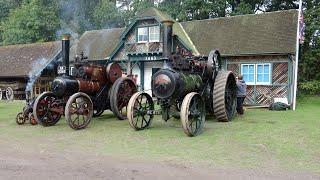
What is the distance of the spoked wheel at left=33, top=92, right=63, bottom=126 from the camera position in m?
12.0

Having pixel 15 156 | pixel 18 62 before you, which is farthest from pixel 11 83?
pixel 15 156

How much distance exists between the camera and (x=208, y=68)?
39.2ft

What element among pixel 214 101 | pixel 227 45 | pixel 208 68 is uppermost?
pixel 227 45

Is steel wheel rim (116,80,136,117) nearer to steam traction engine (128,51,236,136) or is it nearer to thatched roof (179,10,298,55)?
steam traction engine (128,51,236,136)

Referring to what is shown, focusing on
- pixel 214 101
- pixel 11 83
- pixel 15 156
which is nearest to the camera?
pixel 15 156

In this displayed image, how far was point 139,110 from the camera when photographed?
36.0 feet

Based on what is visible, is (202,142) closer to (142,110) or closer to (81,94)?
(142,110)

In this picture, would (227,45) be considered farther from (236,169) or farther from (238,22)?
(236,169)

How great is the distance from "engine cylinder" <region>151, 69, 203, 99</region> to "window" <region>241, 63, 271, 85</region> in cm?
950

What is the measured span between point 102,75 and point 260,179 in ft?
26.6

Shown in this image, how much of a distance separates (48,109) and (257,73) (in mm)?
10895

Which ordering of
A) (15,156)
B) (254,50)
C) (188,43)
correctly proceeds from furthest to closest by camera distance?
1. (188,43)
2. (254,50)
3. (15,156)

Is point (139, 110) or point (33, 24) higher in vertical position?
point (33, 24)

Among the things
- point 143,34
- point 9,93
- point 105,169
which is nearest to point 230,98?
point 105,169
